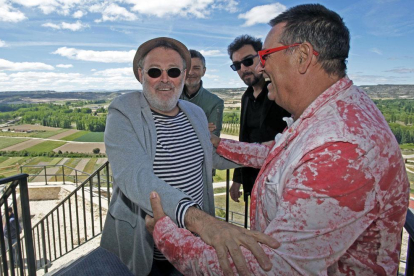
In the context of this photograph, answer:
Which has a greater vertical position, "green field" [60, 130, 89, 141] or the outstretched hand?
the outstretched hand

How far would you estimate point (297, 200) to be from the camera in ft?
2.77

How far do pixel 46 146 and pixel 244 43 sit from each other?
205 ft

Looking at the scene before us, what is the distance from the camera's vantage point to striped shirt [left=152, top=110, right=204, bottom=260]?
5.53 feet

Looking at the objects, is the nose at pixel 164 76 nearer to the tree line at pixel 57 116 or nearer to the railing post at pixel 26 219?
the railing post at pixel 26 219

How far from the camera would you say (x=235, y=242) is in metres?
0.90

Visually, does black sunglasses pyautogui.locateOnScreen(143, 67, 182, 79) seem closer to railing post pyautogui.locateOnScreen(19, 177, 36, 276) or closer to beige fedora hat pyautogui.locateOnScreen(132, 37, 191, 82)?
beige fedora hat pyautogui.locateOnScreen(132, 37, 191, 82)

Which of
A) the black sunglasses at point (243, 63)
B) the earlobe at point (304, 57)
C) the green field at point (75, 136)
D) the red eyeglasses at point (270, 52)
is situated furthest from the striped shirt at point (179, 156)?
the green field at point (75, 136)

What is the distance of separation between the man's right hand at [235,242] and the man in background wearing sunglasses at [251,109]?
6.39ft

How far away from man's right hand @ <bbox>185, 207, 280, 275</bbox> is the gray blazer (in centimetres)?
23

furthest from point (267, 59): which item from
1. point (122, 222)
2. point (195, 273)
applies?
point (122, 222)

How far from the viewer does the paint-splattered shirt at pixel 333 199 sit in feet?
2.69

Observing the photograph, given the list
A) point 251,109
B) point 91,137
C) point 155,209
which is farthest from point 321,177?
point 91,137

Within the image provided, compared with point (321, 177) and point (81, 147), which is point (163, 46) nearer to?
point (321, 177)

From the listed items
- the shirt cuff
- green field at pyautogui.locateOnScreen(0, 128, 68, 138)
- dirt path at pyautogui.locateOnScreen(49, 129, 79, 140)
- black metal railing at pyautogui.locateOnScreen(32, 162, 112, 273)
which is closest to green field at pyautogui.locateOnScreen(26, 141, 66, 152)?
dirt path at pyautogui.locateOnScreen(49, 129, 79, 140)
